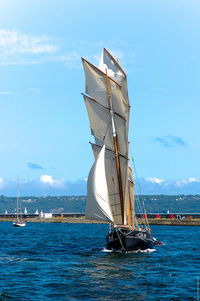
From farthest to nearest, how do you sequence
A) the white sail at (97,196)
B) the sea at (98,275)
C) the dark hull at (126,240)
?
the dark hull at (126,240) → the white sail at (97,196) → the sea at (98,275)

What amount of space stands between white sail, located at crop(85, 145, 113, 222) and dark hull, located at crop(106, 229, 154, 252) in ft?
9.35

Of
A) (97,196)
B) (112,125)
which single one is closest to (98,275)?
(97,196)

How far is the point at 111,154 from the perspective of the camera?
5772 centimetres

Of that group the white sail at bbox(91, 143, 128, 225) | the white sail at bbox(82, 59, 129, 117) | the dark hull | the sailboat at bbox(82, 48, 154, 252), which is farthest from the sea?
the white sail at bbox(82, 59, 129, 117)

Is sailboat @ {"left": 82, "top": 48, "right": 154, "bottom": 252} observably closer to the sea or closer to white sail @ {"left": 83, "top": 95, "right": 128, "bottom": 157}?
white sail @ {"left": 83, "top": 95, "right": 128, "bottom": 157}

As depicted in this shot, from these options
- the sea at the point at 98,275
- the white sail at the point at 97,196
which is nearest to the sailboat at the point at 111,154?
the white sail at the point at 97,196

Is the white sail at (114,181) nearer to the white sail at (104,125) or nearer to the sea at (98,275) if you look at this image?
the white sail at (104,125)

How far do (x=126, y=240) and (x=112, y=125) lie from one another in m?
14.6

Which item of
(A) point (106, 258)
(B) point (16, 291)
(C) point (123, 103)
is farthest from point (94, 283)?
(C) point (123, 103)

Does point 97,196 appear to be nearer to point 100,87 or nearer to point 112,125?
point 112,125

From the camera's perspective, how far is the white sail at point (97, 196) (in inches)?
2004

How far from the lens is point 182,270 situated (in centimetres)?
4225

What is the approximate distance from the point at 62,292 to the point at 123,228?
2307cm

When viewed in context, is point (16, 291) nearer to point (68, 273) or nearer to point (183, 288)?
point (68, 273)
